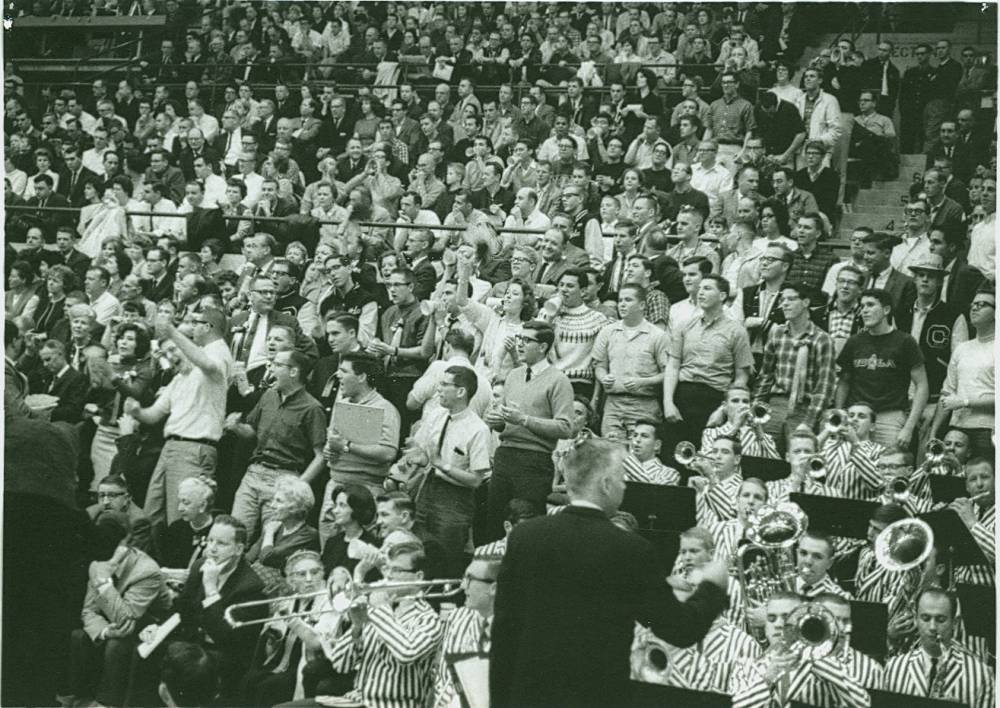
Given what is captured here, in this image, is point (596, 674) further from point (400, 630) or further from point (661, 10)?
point (661, 10)

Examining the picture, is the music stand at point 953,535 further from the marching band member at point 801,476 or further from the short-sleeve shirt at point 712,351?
the short-sleeve shirt at point 712,351

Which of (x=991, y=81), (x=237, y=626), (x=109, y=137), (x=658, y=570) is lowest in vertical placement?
(x=237, y=626)

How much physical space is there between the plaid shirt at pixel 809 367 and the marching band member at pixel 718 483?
927 mm

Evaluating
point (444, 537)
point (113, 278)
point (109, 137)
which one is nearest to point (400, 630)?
point (444, 537)

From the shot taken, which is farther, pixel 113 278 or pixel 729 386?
pixel 113 278

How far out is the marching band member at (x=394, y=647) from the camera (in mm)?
6469

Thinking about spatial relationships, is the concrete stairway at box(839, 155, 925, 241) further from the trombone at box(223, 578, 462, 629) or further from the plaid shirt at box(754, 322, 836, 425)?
the trombone at box(223, 578, 462, 629)

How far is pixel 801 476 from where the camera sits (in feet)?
26.0

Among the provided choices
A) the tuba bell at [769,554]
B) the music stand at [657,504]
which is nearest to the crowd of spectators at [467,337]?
the tuba bell at [769,554]

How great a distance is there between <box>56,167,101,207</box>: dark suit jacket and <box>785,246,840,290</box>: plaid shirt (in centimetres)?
768

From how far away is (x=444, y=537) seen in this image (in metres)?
8.32

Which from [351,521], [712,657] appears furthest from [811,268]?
[712,657]

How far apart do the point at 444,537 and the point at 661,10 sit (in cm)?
943

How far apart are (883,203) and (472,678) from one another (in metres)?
8.22
